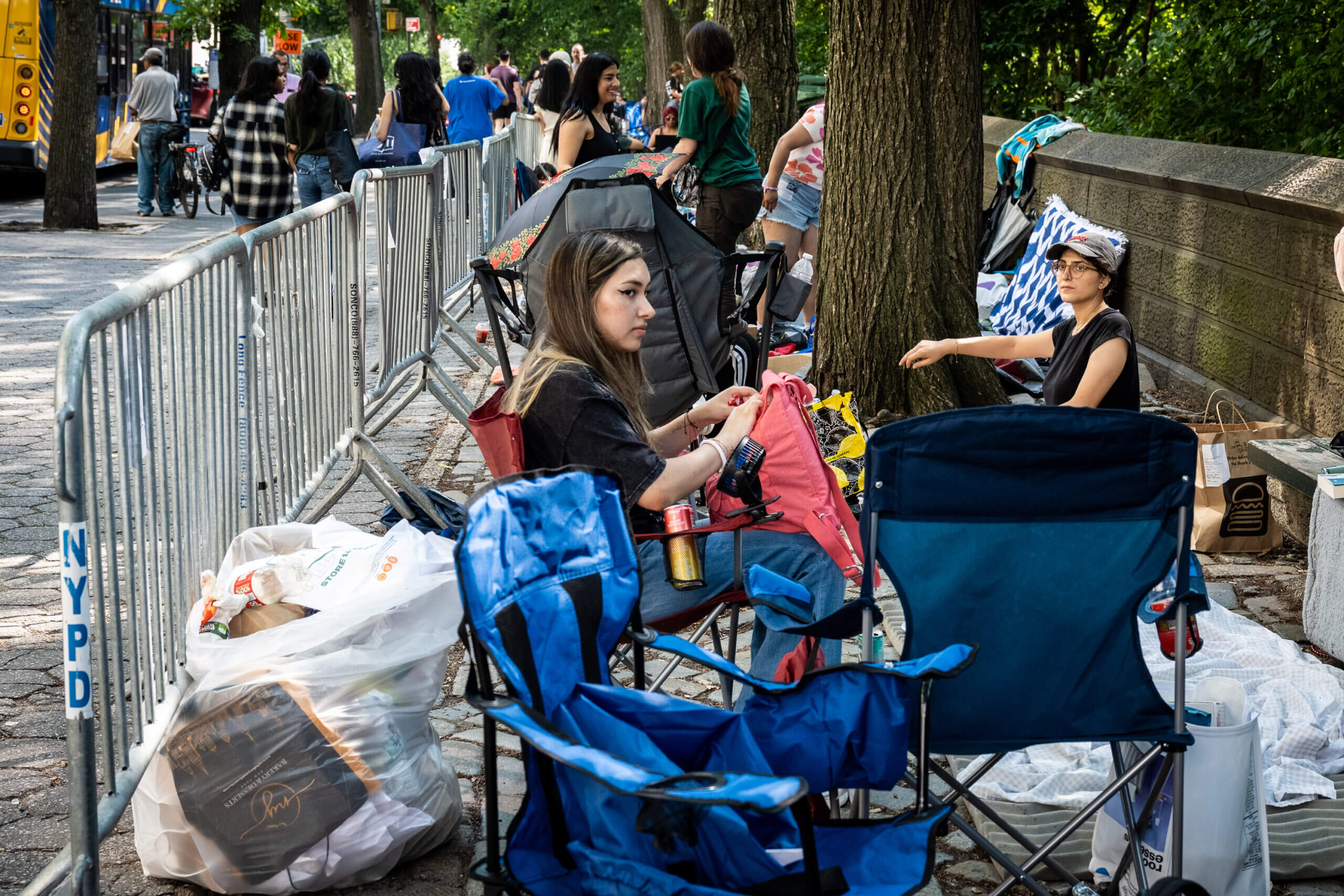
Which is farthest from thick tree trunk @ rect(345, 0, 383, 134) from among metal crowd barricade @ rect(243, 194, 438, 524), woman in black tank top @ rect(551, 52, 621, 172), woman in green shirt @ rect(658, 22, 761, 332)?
metal crowd barricade @ rect(243, 194, 438, 524)

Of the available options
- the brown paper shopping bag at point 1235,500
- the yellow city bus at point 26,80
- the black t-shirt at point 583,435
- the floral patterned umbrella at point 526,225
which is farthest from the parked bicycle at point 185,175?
the black t-shirt at point 583,435

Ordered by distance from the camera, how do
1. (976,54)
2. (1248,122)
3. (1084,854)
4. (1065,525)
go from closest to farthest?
(1065,525) < (1084,854) < (976,54) < (1248,122)

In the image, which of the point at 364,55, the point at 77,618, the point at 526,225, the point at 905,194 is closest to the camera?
the point at 77,618

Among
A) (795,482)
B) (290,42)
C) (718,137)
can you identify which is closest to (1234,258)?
(718,137)

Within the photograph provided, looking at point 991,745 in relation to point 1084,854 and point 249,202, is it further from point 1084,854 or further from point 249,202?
point 249,202

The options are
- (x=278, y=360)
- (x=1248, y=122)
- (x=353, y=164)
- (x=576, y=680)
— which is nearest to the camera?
(x=576, y=680)

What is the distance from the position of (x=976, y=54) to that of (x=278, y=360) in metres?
4.32

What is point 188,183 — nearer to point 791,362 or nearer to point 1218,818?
point 791,362

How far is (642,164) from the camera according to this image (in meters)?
8.41

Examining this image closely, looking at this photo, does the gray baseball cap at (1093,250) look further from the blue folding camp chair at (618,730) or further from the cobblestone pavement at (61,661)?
the blue folding camp chair at (618,730)

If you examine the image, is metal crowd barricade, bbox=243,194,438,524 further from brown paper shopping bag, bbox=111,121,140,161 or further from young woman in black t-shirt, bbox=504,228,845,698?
brown paper shopping bag, bbox=111,121,140,161

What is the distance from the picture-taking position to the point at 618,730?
2.57m

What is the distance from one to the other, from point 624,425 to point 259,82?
24.8 feet

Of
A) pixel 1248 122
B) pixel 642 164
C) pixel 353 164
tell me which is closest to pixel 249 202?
pixel 353 164
